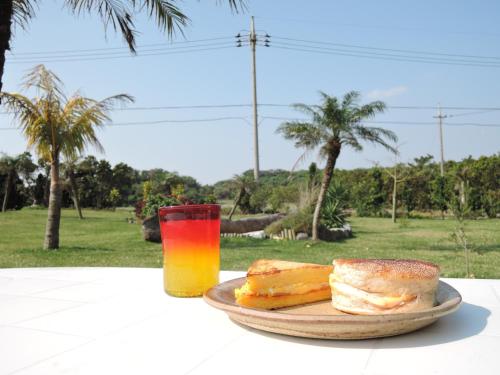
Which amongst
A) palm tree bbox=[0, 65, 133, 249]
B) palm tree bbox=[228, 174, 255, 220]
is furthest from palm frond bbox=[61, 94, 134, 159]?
palm tree bbox=[228, 174, 255, 220]

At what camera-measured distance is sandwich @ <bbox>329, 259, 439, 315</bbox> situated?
4.14 ft

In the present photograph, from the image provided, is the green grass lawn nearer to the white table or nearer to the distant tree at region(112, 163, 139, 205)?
the white table

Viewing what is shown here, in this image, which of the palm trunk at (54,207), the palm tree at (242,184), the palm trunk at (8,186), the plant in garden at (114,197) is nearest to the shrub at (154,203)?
the palm trunk at (54,207)

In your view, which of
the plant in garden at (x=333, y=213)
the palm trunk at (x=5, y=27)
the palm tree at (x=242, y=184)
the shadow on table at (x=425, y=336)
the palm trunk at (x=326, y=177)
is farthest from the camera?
the palm tree at (x=242, y=184)

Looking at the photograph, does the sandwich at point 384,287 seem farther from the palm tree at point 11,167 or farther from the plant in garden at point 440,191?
the palm tree at point 11,167

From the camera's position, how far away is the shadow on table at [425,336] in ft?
4.08

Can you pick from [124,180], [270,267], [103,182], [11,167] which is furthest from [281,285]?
[124,180]

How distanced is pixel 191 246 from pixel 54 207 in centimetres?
961

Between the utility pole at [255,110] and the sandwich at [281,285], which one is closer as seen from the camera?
the sandwich at [281,285]

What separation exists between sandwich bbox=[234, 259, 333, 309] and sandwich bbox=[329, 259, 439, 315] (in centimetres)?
14

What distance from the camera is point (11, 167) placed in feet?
78.9

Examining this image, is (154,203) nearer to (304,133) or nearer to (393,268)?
(304,133)

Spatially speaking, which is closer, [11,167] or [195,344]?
[195,344]

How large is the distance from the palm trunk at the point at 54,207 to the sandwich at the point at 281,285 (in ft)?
32.4
